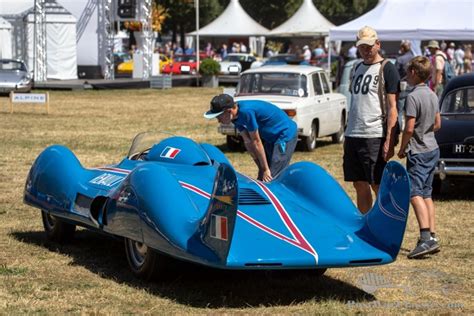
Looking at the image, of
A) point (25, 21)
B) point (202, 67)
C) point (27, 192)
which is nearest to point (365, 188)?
point (27, 192)

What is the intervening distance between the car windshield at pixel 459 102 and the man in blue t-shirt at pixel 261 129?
154 inches

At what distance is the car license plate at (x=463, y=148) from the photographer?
38.1 feet

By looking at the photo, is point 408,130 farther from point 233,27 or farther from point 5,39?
point 233,27

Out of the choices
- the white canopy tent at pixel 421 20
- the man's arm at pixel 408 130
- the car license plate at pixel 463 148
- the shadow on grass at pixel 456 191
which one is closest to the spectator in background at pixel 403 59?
the white canopy tent at pixel 421 20

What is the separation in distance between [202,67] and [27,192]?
102 feet

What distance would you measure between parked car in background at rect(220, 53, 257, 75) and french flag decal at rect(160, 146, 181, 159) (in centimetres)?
3548

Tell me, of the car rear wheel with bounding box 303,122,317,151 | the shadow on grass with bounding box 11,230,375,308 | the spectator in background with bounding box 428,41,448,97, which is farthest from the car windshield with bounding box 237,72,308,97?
the shadow on grass with bounding box 11,230,375,308

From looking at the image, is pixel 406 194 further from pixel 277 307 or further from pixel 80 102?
pixel 80 102

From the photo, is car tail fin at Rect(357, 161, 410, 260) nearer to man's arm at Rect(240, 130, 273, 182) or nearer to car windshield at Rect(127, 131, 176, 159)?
man's arm at Rect(240, 130, 273, 182)

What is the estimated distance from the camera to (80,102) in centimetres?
3086

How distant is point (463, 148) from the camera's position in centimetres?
1165

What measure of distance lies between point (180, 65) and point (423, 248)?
140 feet

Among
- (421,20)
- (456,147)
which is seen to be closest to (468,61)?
(421,20)

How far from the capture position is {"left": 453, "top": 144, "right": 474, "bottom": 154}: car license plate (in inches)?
458
